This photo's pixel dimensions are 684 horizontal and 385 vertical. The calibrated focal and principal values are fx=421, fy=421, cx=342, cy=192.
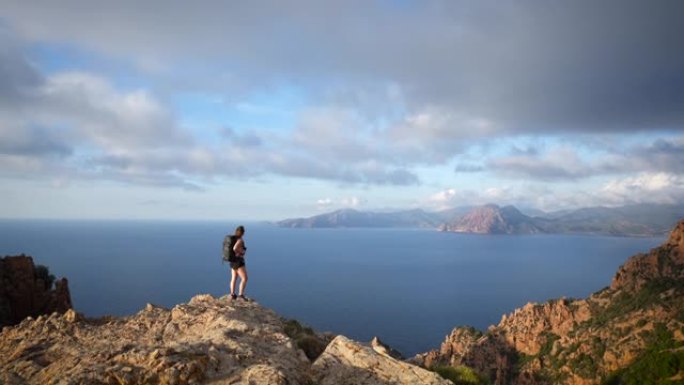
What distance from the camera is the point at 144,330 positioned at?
11742 mm

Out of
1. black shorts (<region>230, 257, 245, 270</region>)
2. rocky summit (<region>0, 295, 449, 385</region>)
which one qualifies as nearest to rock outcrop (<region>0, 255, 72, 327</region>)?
rocky summit (<region>0, 295, 449, 385</region>)

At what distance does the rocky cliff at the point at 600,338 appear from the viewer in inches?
2697

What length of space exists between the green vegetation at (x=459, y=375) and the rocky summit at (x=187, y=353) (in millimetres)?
3078

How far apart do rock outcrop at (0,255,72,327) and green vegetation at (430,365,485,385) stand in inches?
1218

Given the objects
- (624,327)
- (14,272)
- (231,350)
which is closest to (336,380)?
(231,350)

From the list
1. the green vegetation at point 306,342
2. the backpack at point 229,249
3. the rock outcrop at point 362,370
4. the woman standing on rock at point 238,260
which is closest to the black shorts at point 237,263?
the woman standing on rock at point 238,260

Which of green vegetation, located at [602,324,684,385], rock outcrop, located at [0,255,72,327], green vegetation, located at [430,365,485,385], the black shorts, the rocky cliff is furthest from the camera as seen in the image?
the rocky cliff

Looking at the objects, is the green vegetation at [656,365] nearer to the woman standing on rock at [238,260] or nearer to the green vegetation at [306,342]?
the green vegetation at [306,342]

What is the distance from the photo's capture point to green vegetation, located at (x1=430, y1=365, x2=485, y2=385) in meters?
12.7

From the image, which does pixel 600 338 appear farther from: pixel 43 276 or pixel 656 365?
pixel 43 276

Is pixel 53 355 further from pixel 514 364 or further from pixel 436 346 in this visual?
pixel 436 346

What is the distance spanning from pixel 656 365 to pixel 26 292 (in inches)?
3133

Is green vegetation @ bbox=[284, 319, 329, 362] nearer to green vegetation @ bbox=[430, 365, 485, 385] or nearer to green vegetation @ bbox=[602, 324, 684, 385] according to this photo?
Result: green vegetation @ bbox=[430, 365, 485, 385]

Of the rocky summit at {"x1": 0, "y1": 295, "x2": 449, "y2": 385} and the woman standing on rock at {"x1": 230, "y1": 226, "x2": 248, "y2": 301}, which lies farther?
the woman standing on rock at {"x1": 230, "y1": 226, "x2": 248, "y2": 301}
